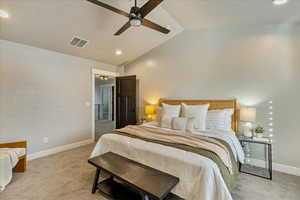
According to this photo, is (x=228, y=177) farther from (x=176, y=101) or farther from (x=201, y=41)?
(x=201, y=41)

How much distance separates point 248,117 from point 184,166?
1865mm

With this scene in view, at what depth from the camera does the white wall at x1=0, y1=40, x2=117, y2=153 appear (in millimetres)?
2754

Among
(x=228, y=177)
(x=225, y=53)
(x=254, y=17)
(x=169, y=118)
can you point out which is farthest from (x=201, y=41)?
(x=228, y=177)

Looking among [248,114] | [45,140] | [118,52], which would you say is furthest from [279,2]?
[45,140]

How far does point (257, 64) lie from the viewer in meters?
2.83

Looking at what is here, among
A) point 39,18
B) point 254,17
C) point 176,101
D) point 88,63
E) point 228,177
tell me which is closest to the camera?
point 228,177

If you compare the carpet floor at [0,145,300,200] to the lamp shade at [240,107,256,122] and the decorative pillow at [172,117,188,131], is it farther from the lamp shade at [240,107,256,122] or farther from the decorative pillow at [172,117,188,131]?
the decorative pillow at [172,117,188,131]

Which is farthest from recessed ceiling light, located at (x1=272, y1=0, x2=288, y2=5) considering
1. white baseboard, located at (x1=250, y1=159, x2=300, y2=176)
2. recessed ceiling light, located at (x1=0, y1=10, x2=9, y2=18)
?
recessed ceiling light, located at (x1=0, y1=10, x2=9, y2=18)

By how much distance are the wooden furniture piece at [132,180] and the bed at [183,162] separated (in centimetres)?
9

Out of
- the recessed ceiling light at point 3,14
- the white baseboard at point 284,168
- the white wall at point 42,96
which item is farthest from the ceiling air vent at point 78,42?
the white baseboard at point 284,168

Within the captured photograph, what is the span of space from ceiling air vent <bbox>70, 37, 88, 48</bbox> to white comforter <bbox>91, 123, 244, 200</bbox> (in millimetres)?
2490

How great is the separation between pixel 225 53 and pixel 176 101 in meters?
1.60

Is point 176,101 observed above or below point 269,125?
above

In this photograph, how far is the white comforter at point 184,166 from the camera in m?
1.41
